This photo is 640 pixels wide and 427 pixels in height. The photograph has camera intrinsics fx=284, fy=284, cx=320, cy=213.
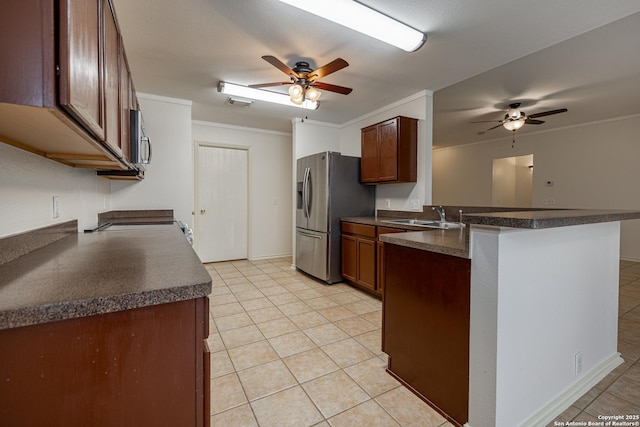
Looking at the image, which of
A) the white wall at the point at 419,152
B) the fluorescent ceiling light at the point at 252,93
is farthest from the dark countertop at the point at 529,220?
the fluorescent ceiling light at the point at 252,93

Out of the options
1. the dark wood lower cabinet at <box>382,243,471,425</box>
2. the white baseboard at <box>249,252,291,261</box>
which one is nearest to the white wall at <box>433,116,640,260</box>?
the white baseboard at <box>249,252,291,261</box>

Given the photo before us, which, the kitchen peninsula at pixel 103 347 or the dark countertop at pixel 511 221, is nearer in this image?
the kitchen peninsula at pixel 103 347

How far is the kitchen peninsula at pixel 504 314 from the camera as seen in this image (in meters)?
1.25

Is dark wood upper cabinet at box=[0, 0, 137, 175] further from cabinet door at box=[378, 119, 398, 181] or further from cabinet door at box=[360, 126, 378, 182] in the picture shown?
cabinet door at box=[360, 126, 378, 182]

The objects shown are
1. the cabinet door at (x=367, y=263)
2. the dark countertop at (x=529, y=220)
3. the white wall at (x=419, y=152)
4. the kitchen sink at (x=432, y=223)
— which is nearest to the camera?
the dark countertop at (x=529, y=220)

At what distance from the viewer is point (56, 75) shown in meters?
0.66

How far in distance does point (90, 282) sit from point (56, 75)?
1.75ft

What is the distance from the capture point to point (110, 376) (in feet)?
2.34

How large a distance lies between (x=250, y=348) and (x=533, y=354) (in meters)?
1.78

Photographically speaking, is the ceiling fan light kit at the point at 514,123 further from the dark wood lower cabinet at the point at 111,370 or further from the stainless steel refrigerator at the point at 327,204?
the dark wood lower cabinet at the point at 111,370

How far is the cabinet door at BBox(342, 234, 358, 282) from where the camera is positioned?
3.60m

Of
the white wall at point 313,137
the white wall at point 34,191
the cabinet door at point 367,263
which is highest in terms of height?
the white wall at point 313,137

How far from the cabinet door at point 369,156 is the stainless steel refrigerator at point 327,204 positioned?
0.13 m

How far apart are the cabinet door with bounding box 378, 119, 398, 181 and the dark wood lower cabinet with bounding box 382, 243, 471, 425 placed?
180cm
